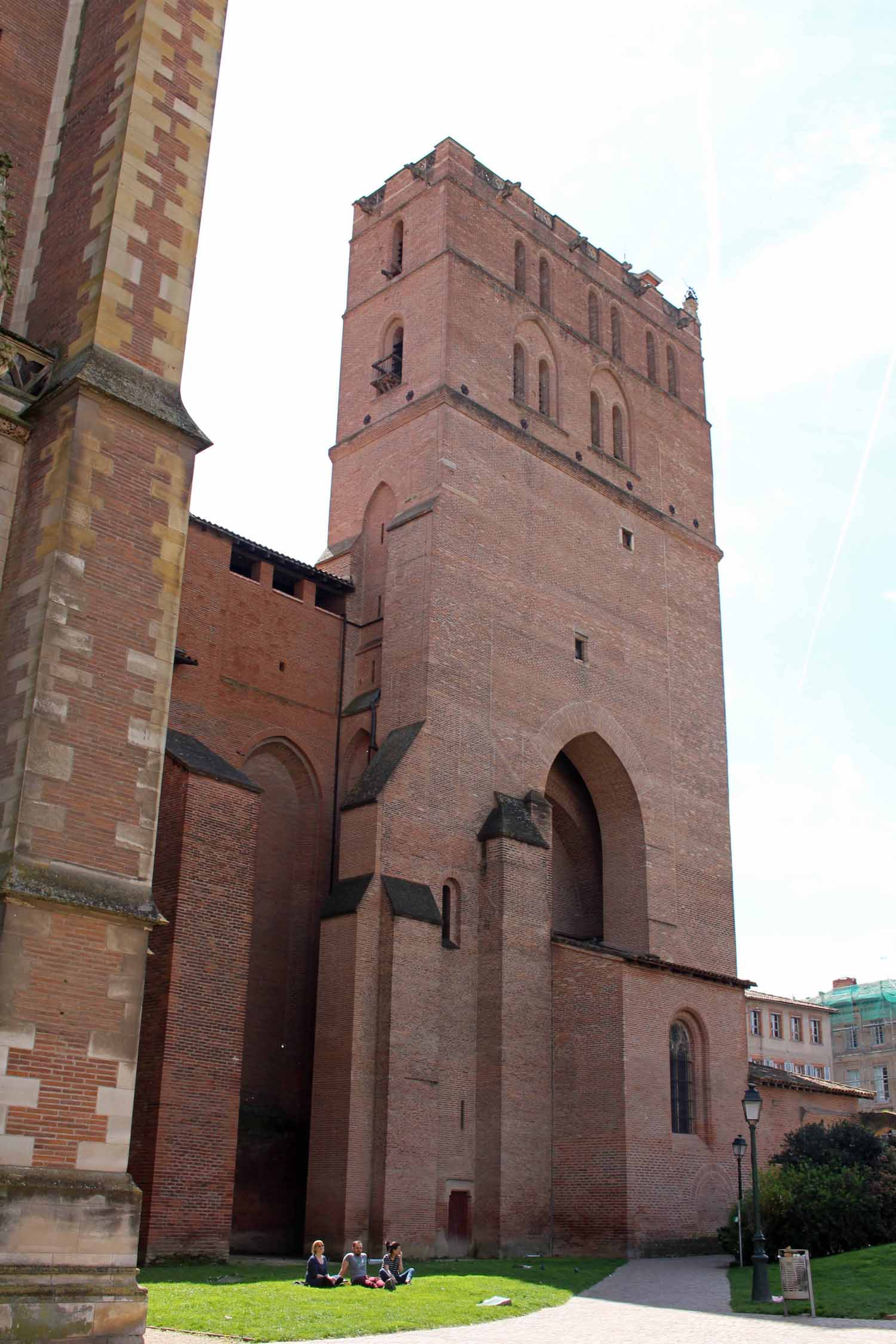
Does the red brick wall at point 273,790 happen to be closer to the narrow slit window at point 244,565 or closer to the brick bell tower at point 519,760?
the narrow slit window at point 244,565

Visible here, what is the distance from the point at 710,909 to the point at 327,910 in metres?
10.9

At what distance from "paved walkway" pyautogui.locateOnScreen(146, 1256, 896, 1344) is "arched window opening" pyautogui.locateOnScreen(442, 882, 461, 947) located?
258 inches

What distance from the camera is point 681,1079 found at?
87.5 feet

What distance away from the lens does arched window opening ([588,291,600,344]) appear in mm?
32688

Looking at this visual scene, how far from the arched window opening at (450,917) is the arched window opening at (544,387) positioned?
11921 mm

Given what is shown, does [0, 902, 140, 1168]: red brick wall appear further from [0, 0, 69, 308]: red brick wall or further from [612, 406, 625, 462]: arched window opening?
[612, 406, 625, 462]: arched window opening

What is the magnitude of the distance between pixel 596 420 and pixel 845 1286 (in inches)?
803

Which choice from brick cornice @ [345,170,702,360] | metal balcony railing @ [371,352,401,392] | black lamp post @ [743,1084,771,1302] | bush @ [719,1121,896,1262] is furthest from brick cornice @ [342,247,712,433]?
black lamp post @ [743,1084,771,1302]

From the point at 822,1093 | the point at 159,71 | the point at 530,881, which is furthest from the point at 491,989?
the point at 159,71

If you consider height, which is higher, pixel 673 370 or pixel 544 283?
pixel 673 370

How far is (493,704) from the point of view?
25781mm

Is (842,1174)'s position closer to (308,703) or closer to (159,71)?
(308,703)

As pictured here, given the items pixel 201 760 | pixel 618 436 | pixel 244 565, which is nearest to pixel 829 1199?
pixel 201 760

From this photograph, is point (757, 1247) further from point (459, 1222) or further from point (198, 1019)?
point (198, 1019)
